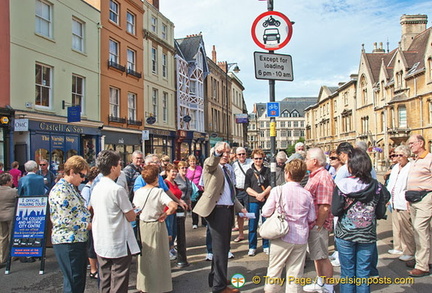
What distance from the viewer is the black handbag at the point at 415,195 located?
17.0ft

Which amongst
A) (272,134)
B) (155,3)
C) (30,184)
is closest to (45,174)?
(30,184)

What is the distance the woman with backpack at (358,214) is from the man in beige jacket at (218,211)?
1.52m

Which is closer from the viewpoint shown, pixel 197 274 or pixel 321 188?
pixel 321 188

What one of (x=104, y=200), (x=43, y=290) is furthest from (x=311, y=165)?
(x=43, y=290)

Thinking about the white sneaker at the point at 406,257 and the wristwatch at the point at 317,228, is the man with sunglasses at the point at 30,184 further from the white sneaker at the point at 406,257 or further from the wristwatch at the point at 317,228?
the white sneaker at the point at 406,257

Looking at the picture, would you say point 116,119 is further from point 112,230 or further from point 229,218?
point 112,230

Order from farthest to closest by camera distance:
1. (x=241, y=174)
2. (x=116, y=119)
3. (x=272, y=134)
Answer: (x=116, y=119)
(x=241, y=174)
(x=272, y=134)

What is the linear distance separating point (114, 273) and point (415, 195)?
4488 millimetres

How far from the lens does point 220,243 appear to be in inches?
179

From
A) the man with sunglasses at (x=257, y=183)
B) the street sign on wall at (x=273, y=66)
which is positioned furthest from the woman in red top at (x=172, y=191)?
the street sign on wall at (x=273, y=66)

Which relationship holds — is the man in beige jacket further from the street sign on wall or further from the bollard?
the street sign on wall

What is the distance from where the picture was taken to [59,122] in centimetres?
1471

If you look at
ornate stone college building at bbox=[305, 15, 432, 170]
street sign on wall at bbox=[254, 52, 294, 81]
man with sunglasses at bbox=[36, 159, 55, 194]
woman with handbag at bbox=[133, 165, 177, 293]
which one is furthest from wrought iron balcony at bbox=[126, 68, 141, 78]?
ornate stone college building at bbox=[305, 15, 432, 170]

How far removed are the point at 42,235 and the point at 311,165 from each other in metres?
4.56
